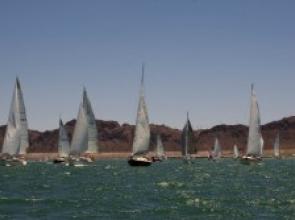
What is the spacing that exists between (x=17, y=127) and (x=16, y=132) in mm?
929

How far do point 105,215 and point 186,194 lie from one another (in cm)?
1375

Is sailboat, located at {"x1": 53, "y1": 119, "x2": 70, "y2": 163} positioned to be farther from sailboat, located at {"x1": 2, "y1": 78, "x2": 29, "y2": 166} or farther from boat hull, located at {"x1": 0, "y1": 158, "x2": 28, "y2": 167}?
sailboat, located at {"x1": 2, "y1": 78, "x2": 29, "y2": 166}

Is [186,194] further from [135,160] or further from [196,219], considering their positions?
[135,160]

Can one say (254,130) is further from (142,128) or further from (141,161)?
(142,128)

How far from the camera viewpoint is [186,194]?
47.8 metres

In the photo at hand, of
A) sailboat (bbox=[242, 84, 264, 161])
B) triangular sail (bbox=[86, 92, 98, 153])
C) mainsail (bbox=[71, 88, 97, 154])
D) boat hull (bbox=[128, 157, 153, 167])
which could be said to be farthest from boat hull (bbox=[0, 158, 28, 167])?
sailboat (bbox=[242, 84, 264, 161])

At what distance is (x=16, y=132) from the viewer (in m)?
100

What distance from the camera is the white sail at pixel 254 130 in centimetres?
10125

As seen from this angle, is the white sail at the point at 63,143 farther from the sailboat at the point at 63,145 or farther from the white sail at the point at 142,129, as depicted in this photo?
the white sail at the point at 142,129

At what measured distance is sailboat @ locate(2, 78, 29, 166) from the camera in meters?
97.7

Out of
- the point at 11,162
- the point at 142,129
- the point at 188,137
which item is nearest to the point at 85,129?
the point at 142,129

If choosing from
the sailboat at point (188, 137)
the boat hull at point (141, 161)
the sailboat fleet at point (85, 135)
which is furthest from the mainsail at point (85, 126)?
the sailboat at point (188, 137)

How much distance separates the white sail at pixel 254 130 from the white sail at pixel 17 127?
3521cm

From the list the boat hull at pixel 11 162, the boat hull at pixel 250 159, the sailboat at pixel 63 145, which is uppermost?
the sailboat at pixel 63 145
